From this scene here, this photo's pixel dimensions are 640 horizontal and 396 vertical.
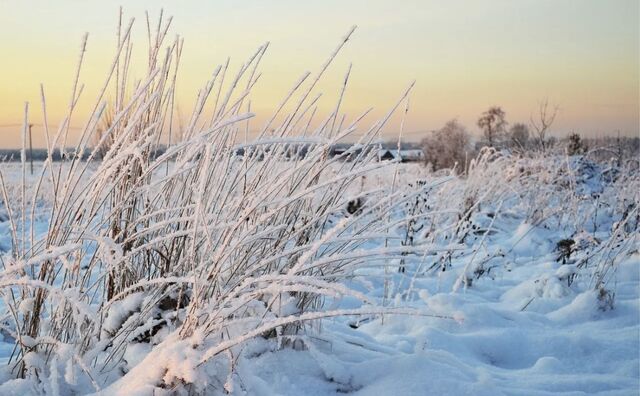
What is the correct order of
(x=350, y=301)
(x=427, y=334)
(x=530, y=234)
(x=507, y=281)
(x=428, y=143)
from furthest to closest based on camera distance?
(x=428, y=143) < (x=530, y=234) < (x=507, y=281) < (x=350, y=301) < (x=427, y=334)

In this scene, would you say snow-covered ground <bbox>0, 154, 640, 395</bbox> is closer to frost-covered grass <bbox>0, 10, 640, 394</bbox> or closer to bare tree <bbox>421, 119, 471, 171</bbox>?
frost-covered grass <bbox>0, 10, 640, 394</bbox>

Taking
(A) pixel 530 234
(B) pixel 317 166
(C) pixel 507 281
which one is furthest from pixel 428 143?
(B) pixel 317 166

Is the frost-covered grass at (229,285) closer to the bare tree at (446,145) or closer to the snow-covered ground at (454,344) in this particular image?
the snow-covered ground at (454,344)

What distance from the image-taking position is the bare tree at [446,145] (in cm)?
2931

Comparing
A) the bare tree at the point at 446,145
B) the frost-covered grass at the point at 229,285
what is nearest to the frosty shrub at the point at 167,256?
the frost-covered grass at the point at 229,285

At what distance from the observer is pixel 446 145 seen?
3039 centimetres

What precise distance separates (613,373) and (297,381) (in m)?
1.34

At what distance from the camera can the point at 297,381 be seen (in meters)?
1.72

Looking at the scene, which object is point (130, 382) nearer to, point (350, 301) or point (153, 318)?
point (153, 318)

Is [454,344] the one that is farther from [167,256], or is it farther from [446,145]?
[446,145]

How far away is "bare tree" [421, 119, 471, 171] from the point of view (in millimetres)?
29312

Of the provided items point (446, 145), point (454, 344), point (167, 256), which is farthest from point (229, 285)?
point (446, 145)

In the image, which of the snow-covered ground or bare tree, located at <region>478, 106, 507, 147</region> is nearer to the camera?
the snow-covered ground

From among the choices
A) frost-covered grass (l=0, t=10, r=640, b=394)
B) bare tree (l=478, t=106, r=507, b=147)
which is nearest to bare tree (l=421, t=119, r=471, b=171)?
bare tree (l=478, t=106, r=507, b=147)
